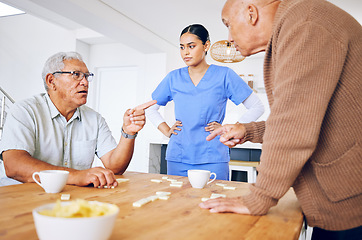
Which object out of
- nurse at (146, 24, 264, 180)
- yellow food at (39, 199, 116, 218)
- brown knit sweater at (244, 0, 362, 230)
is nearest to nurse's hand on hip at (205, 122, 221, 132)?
nurse at (146, 24, 264, 180)

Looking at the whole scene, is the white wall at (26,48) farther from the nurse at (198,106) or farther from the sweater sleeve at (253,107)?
the sweater sleeve at (253,107)

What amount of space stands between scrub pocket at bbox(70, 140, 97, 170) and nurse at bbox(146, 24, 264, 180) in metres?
0.53

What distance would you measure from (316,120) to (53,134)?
1.32 metres

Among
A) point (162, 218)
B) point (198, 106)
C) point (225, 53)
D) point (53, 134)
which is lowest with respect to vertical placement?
point (162, 218)

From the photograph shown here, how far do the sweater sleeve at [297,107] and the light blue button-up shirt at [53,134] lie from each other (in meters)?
1.11

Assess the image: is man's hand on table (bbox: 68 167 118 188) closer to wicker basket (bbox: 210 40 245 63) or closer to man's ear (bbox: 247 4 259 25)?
man's ear (bbox: 247 4 259 25)

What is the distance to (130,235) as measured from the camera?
61 centimetres

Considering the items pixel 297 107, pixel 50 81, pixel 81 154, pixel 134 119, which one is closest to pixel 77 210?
pixel 297 107

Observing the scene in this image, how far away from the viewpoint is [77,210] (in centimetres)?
52

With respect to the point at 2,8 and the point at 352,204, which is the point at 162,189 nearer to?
the point at 352,204

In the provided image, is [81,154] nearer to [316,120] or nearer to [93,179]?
[93,179]

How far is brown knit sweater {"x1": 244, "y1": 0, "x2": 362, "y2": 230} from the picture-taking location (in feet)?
2.56

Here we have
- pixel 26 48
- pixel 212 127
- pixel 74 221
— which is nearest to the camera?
pixel 74 221

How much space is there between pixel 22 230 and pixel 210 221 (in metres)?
0.42
